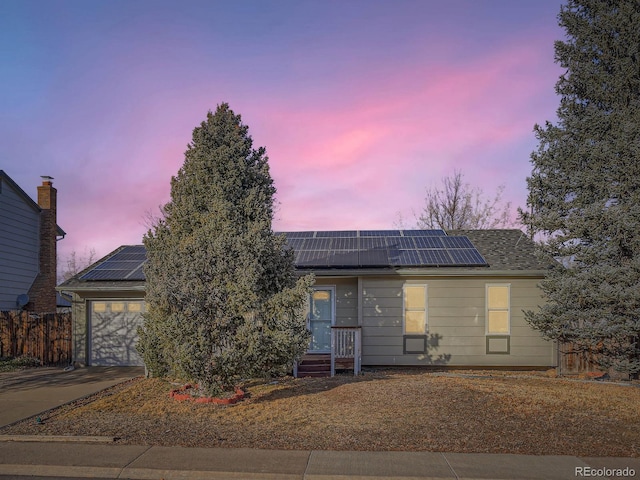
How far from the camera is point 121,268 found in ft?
52.1

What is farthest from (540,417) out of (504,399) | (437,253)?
(437,253)

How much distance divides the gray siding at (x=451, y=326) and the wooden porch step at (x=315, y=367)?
122 centimetres

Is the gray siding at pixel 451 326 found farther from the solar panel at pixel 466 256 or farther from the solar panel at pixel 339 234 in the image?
the solar panel at pixel 339 234

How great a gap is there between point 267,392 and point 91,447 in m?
4.13

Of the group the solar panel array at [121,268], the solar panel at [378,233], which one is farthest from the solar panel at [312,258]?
the solar panel array at [121,268]

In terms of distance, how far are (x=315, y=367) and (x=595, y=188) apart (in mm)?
8119

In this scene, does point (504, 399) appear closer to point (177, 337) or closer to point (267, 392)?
point (267, 392)

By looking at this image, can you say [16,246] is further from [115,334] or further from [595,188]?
[595,188]

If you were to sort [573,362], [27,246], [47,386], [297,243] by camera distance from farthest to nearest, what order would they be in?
[27,246], [297,243], [573,362], [47,386]

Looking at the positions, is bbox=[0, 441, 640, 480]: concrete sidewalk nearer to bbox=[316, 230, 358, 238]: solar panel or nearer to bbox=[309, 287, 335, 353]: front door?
bbox=[309, 287, 335, 353]: front door

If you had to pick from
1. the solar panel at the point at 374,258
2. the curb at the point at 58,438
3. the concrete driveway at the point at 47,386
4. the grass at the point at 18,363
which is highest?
the solar panel at the point at 374,258

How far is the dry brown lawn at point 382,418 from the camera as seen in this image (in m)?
6.79

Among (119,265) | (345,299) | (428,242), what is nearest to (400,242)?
(428,242)

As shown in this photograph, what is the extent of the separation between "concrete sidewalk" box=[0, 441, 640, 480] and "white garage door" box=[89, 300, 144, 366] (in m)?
8.91
